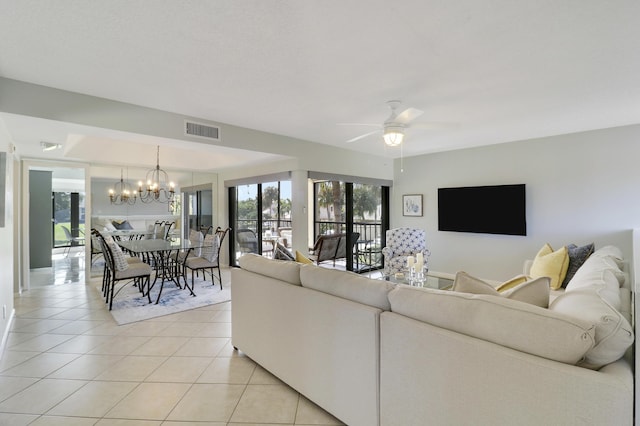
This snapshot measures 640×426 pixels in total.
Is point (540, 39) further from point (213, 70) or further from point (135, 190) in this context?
point (135, 190)

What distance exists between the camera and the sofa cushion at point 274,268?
2348 millimetres

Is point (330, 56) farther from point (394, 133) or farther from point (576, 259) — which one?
point (576, 259)

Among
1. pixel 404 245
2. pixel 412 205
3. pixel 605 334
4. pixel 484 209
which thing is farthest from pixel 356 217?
pixel 605 334

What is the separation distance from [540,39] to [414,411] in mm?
2444

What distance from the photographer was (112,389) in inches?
91.1

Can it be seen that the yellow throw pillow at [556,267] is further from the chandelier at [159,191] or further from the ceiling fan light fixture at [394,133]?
the chandelier at [159,191]

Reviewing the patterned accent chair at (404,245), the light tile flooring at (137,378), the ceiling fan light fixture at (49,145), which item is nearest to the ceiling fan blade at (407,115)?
the light tile flooring at (137,378)

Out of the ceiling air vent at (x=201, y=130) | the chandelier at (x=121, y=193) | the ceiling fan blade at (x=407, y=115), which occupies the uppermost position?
the ceiling air vent at (x=201, y=130)

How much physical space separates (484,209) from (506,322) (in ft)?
15.1

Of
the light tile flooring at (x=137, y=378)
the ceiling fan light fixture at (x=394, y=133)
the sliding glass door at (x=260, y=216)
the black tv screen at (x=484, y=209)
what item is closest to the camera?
the light tile flooring at (x=137, y=378)

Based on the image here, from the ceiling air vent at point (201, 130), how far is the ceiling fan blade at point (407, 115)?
2334 mm

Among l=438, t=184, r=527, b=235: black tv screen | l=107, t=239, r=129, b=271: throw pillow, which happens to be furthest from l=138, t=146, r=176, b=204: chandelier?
l=438, t=184, r=527, b=235: black tv screen

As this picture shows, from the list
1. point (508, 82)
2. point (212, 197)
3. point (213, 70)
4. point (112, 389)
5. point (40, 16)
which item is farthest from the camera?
point (212, 197)

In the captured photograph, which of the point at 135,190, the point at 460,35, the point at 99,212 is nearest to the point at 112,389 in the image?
the point at 460,35
